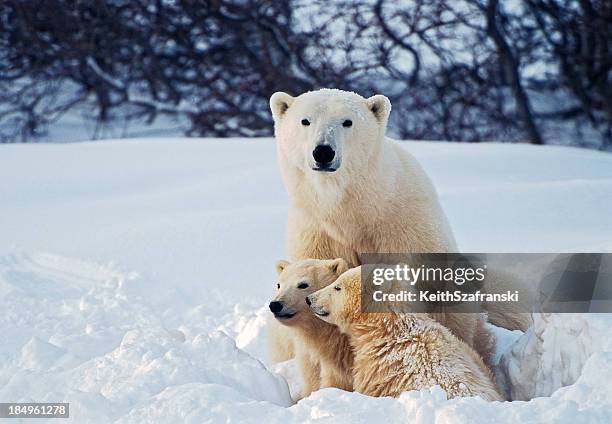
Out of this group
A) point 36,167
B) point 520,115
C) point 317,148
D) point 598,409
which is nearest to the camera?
point 598,409

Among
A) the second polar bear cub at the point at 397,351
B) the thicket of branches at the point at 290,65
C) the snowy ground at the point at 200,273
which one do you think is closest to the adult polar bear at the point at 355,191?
the second polar bear cub at the point at 397,351

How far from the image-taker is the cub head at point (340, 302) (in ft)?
11.8

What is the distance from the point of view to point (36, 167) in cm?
905

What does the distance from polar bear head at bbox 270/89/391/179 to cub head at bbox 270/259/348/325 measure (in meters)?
0.35

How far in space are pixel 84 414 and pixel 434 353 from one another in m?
1.18

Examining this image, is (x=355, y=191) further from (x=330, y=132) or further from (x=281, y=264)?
(x=281, y=264)

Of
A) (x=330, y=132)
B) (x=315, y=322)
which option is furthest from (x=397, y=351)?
(x=330, y=132)

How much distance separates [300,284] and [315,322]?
0.15 m

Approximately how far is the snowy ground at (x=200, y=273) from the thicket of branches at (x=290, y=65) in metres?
4.30

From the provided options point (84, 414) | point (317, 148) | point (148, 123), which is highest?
point (317, 148)

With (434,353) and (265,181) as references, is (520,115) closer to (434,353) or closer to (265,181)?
(265,181)

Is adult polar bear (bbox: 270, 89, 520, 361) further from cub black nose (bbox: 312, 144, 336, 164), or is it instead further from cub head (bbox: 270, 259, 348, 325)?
cub head (bbox: 270, 259, 348, 325)

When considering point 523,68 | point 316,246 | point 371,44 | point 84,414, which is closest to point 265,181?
point 316,246

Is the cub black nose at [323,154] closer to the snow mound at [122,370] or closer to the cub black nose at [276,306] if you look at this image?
the cub black nose at [276,306]
